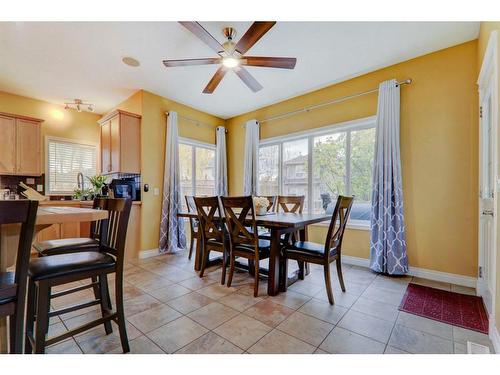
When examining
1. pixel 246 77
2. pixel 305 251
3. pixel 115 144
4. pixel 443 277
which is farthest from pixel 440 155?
pixel 115 144

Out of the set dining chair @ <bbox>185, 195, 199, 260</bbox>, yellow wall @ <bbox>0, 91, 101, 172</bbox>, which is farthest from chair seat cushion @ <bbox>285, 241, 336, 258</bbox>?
yellow wall @ <bbox>0, 91, 101, 172</bbox>

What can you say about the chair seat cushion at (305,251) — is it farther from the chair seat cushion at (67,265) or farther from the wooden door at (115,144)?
the wooden door at (115,144)

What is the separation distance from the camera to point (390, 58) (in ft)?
9.72

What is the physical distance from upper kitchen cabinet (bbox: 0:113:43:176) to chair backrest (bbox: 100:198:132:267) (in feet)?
10.6

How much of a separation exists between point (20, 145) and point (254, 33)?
165 inches

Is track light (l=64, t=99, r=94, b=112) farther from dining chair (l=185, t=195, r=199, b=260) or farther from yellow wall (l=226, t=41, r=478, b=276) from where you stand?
yellow wall (l=226, t=41, r=478, b=276)

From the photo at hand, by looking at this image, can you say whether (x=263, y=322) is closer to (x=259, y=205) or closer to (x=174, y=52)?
(x=259, y=205)

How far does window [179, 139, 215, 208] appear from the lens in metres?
4.62

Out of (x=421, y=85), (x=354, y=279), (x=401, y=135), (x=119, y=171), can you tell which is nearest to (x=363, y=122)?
(x=401, y=135)

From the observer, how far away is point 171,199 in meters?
4.00

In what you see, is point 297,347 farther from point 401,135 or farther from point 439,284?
point 401,135

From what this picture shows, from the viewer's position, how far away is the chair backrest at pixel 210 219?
8.70ft

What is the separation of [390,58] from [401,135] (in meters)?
0.97

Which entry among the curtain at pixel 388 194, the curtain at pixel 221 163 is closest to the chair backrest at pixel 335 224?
the curtain at pixel 388 194
